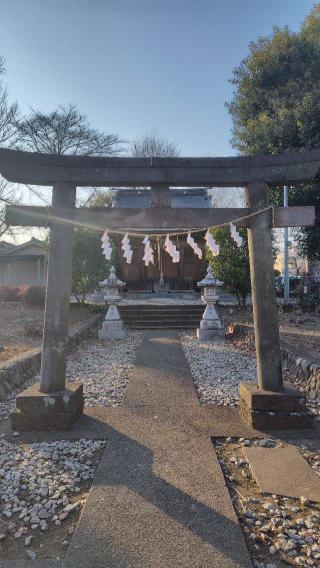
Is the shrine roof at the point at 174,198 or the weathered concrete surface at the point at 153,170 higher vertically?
the shrine roof at the point at 174,198

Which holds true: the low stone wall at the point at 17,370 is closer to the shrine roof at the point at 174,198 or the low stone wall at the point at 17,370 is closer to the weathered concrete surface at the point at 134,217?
the weathered concrete surface at the point at 134,217

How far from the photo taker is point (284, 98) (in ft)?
41.6

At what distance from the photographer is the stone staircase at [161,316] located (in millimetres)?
12430

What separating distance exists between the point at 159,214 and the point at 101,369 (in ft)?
12.5

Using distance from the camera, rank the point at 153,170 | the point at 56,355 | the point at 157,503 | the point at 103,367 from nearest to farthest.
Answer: the point at 157,503 → the point at 56,355 → the point at 153,170 → the point at 103,367

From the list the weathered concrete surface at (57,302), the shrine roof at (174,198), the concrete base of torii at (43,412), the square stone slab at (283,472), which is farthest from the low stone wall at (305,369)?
the shrine roof at (174,198)

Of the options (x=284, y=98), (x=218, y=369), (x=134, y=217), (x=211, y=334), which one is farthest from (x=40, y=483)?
(x=284, y=98)

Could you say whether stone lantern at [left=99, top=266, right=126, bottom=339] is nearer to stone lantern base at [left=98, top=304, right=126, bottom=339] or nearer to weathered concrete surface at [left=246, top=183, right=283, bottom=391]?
stone lantern base at [left=98, top=304, right=126, bottom=339]

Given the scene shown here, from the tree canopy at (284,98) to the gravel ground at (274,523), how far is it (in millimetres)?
11679

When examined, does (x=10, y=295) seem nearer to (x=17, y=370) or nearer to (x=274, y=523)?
(x=17, y=370)

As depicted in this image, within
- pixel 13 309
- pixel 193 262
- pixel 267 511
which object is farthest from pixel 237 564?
pixel 193 262

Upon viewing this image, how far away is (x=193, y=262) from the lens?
19.4 metres

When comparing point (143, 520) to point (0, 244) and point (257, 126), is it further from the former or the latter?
point (0, 244)

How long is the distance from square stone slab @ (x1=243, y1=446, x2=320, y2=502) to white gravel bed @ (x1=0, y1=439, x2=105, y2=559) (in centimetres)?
150
